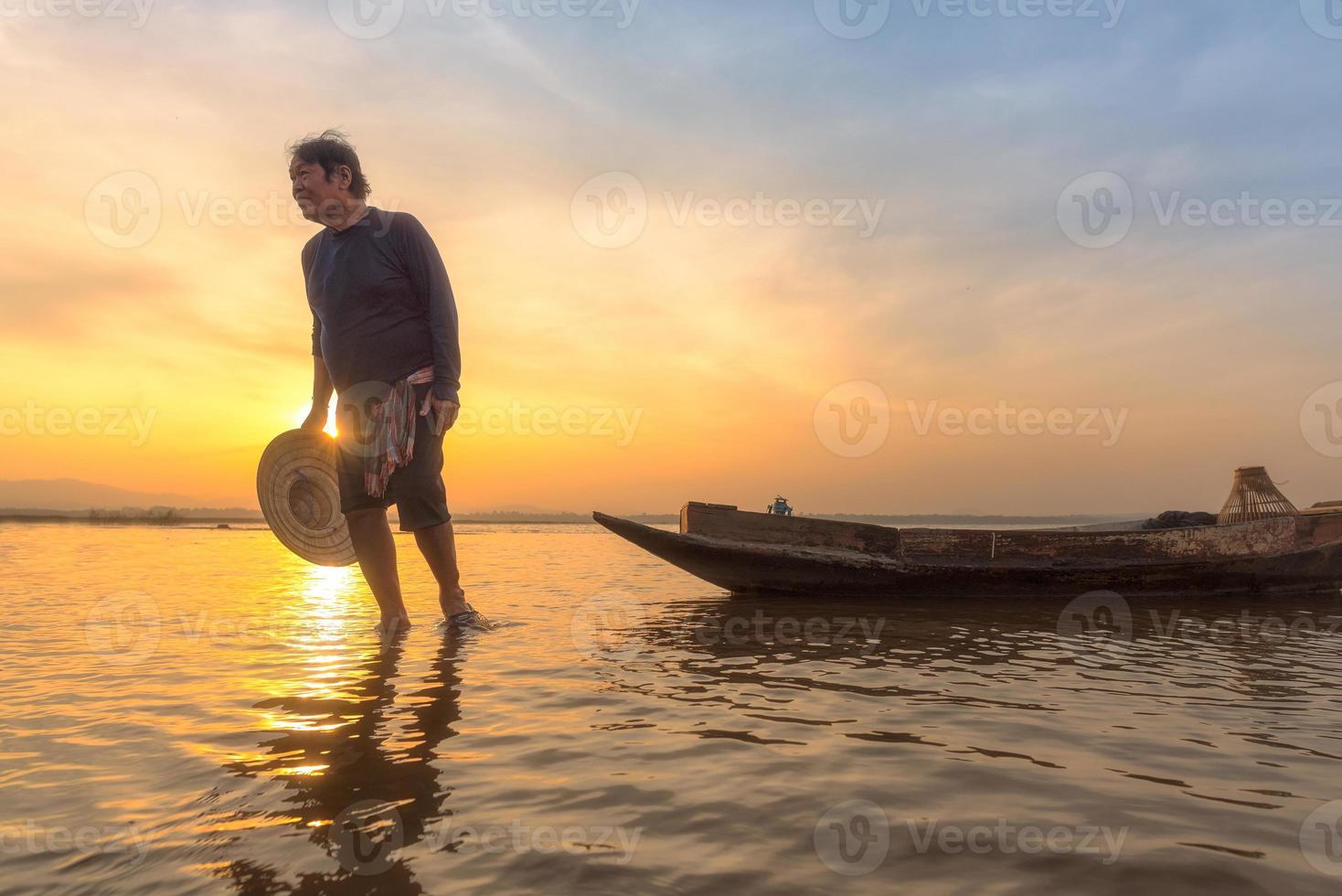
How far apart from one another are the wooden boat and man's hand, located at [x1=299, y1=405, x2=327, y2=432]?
10.3 ft

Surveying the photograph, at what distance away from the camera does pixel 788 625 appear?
580 cm

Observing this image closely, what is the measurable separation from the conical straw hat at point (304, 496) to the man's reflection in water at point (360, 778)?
1648 millimetres

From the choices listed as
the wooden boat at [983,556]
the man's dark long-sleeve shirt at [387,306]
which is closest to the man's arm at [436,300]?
the man's dark long-sleeve shirt at [387,306]

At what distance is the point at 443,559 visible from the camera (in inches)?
179

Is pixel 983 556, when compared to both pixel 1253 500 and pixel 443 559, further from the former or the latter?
pixel 443 559

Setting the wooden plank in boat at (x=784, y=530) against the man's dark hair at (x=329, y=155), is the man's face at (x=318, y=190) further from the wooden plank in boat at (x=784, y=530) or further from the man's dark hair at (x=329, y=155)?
the wooden plank in boat at (x=784, y=530)

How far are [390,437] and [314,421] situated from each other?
0.79 meters

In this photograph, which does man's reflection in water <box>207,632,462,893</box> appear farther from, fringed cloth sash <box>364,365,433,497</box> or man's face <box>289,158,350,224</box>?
man's face <box>289,158,350,224</box>

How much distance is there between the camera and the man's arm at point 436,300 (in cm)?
441

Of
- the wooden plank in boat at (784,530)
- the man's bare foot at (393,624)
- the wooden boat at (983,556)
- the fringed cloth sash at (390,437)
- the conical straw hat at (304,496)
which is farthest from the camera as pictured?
the wooden plank in boat at (784,530)

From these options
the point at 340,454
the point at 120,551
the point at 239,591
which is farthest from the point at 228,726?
the point at 120,551

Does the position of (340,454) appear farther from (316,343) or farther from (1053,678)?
(1053,678)

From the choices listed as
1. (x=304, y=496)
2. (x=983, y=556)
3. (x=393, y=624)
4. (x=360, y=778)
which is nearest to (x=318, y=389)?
(x=304, y=496)

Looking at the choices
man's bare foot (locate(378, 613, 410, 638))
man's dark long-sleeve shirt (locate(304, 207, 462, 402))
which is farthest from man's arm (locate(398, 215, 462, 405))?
man's bare foot (locate(378, 613, 410, 638))
